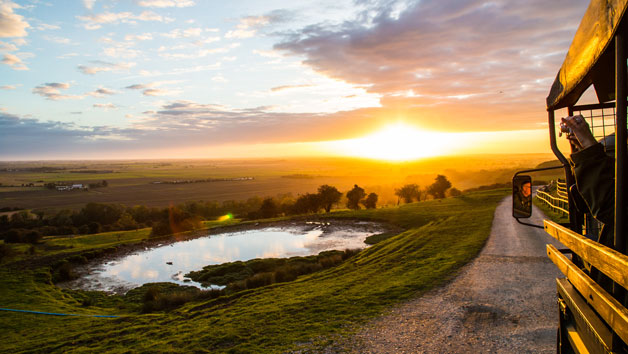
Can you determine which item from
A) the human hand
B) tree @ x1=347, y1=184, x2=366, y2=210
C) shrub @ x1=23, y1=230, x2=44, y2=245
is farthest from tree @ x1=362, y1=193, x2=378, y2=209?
the human hand

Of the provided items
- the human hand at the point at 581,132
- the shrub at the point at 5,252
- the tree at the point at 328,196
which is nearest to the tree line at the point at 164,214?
the tree at the point at 328,196

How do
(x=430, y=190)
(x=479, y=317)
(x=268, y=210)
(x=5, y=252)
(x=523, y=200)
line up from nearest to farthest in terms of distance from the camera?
(x=523, y=200) < (x=479, y=317) < (x=5, y=252) < (x=268, y=210) < (x=430, y=190)

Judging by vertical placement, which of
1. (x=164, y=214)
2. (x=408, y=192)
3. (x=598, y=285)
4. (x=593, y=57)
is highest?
(x=593, y=57)

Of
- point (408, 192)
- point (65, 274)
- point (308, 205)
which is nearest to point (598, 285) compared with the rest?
point (65, 274)

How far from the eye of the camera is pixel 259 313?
1173cm

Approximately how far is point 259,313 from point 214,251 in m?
24.0

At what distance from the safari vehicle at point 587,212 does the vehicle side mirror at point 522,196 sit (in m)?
0.01

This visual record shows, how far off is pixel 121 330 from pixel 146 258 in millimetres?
22193

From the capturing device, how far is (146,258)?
1278 inches

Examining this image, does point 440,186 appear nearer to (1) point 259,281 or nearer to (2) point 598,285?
(1) point 259,281

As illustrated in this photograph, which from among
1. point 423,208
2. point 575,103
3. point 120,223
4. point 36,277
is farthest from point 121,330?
point 120,223

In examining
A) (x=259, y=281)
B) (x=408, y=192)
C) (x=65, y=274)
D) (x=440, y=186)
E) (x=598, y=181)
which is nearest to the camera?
(x=598, y=181)

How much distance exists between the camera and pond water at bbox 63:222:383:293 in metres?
26.0

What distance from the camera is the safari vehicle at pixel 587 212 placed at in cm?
266
